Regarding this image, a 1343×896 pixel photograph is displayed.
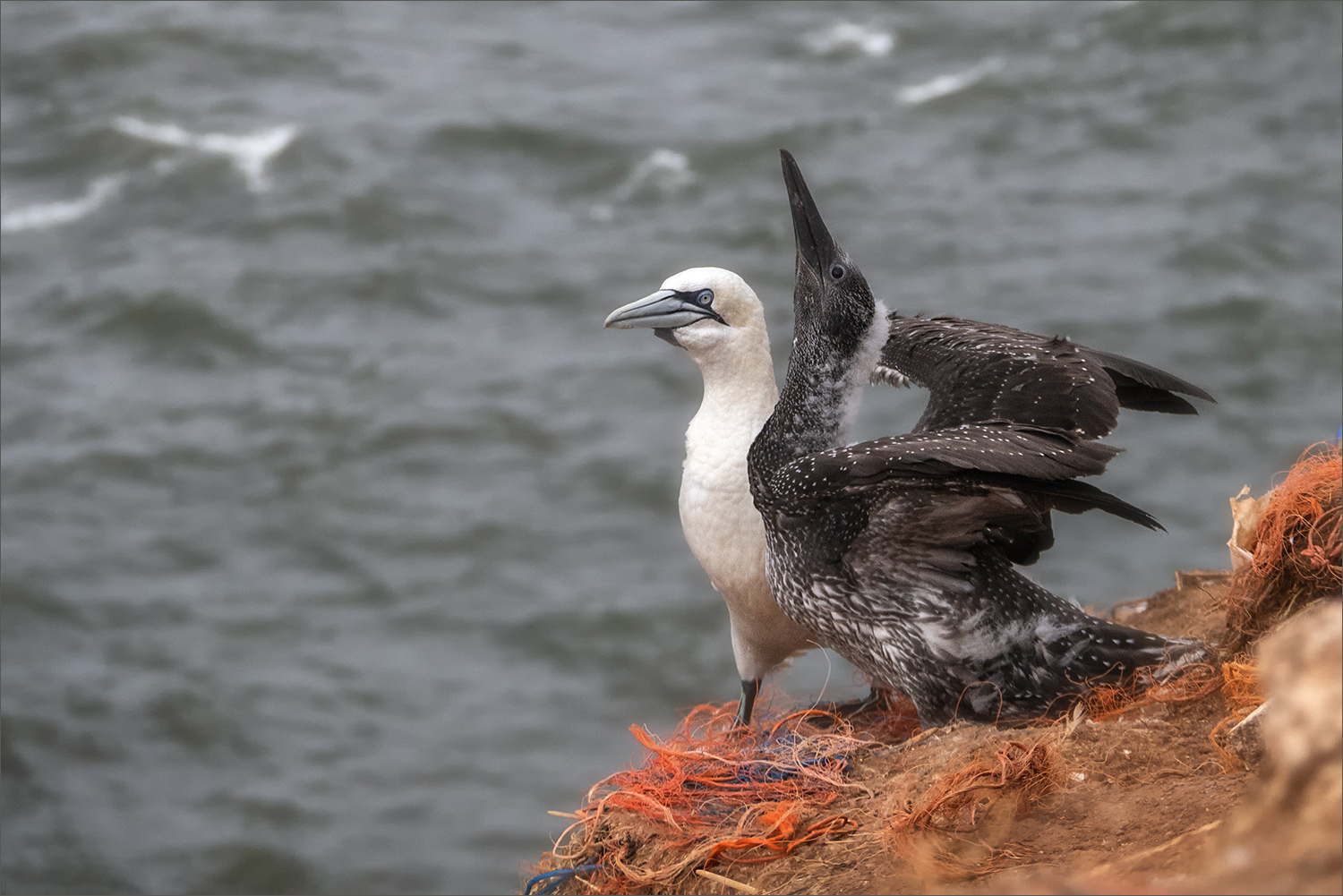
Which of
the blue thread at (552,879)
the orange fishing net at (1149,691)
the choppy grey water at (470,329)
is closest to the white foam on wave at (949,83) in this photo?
the choppy grey water at (470,329)

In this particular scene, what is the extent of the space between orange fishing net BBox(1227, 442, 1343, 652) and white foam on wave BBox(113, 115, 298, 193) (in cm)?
1813

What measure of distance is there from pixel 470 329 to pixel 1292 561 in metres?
14.8

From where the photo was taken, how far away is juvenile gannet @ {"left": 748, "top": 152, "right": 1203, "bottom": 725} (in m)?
5.13

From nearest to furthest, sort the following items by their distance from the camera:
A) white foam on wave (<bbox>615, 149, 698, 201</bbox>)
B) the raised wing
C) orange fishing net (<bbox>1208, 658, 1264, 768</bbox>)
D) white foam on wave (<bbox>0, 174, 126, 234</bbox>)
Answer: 1. orange fishing net (<bbox>1208, 658, 1264, 768</bbox>)
2. the raised wing
3. white foam on wave (<bbox>615, 149, 698, 201</bbox>)
4. white foam on wave (<bbox>0, 174, 126, 234</bbox>)

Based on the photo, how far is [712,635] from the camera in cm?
1562

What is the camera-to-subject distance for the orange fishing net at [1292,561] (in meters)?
5.34

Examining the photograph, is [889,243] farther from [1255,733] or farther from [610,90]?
[1255,733]

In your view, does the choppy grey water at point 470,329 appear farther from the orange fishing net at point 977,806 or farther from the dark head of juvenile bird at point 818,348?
the orange fishing net at point 977,806

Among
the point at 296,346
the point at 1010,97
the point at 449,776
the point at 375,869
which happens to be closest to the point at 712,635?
the point at 449,776

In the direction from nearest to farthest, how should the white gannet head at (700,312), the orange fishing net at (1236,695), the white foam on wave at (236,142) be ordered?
the orange fishing net at (1236,695), the white gannet head at (700,312), the white foam on wave at (236,142)

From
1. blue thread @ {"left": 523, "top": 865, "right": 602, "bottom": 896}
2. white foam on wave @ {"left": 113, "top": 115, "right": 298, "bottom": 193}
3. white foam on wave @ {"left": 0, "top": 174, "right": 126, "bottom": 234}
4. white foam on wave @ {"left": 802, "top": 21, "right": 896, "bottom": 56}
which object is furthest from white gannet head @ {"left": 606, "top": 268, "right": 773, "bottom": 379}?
white foam on wave @ {"left": 0, "top": 174, "right": 126, "bottom": 234}

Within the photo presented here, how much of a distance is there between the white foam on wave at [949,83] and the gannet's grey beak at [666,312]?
16.2 metres

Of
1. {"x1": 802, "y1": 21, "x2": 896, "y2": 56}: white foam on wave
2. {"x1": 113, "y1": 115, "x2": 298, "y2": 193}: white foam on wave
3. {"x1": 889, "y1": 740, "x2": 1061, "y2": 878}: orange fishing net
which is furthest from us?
{"x1": 802, "y1": 21, "x2": 896, "y2": 56}: white foam on wave

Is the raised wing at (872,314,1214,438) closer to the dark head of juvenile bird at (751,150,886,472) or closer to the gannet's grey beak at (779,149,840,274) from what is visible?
the dark head of juvenile bird at (751,150,886,472)
